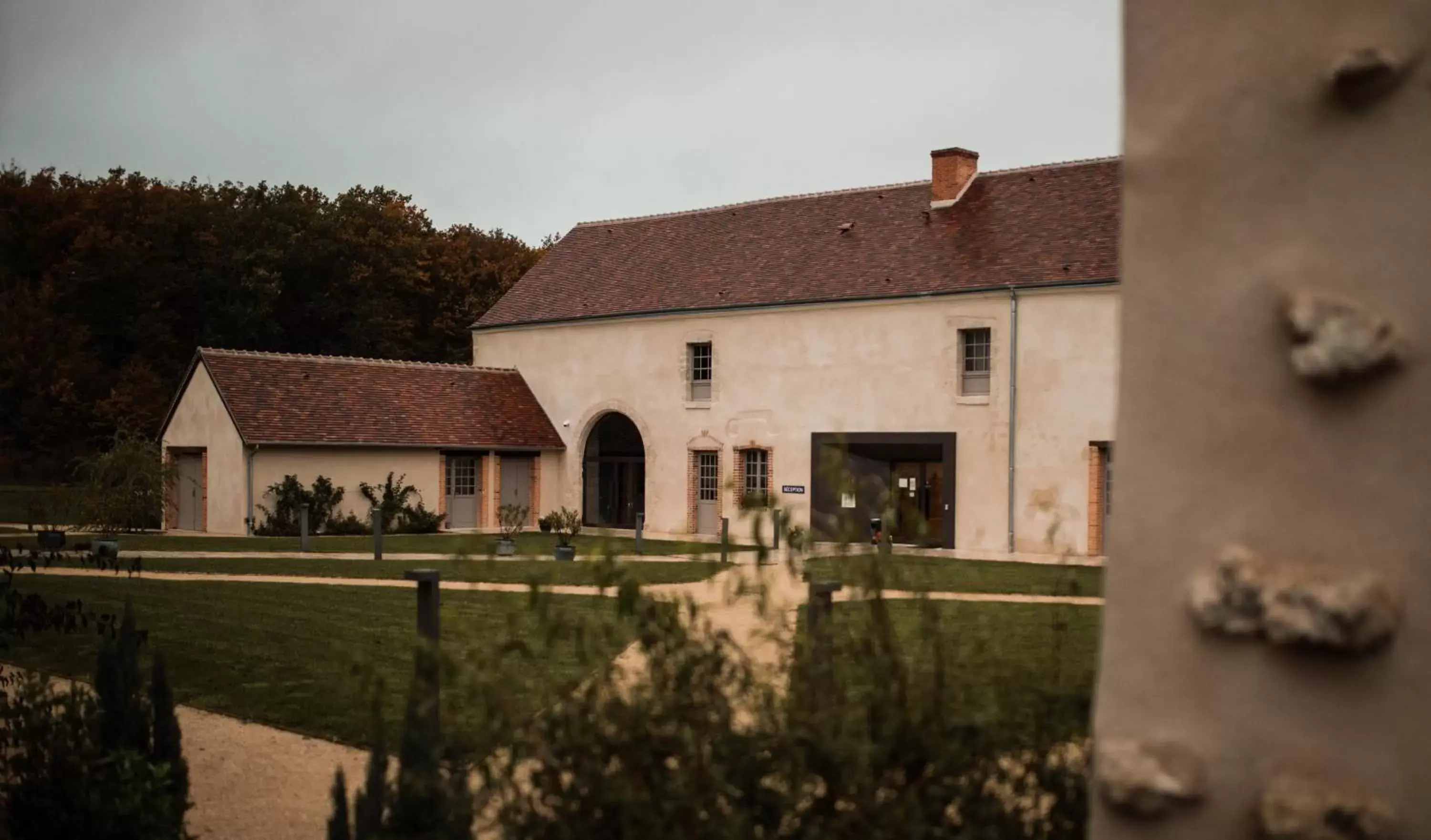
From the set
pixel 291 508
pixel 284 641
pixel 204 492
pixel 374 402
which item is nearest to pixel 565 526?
pixel 291 508

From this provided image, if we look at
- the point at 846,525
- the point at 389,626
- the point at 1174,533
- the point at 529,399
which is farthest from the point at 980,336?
the point at 1174,533

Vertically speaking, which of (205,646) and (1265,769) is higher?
(1265,769)

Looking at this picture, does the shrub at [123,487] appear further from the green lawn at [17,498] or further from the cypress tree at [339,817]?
the cypress tree at [339,817]

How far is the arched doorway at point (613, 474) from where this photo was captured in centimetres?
3338

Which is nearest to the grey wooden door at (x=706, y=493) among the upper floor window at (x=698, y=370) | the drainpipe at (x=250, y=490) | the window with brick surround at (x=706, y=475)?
the window with brick surround at (x=706, y=475)

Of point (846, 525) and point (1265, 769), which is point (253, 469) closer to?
point (846, 525)

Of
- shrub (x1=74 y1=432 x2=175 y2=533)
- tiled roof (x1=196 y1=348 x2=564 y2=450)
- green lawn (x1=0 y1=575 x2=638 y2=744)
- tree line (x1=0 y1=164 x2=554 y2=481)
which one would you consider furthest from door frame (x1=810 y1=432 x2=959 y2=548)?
tree line (x1=0 y1=164 x2=554 y2=481)

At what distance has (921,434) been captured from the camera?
A: 27656 mm

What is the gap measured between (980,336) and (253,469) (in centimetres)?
1529

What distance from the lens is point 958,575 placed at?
20562mm

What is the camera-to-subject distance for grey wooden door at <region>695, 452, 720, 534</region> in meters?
31.2

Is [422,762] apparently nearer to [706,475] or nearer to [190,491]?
[706,475]

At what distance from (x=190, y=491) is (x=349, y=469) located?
375 centimetres

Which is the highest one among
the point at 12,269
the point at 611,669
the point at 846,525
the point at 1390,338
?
the point at 12,269
